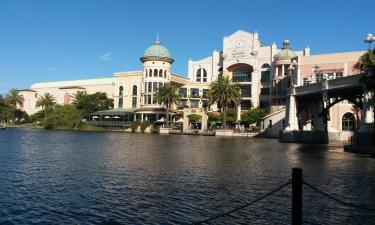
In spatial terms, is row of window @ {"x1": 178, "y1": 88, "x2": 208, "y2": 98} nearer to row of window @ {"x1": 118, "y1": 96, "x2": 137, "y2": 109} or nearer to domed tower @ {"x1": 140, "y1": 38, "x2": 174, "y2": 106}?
domed tower @ {"x1": 140, "y1": 38, "x2": 174, "y2": 106}

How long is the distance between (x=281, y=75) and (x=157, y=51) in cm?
3816

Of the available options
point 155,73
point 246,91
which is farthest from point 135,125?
point 246,91

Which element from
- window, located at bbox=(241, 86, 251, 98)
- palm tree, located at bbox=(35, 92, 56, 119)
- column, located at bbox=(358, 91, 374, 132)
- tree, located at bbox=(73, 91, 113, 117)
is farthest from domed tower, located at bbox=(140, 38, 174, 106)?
column, located at bbox=(358, 91, 374, 132)

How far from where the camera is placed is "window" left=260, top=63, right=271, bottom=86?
112250 mm

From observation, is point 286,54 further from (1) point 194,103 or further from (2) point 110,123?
(2) point 110,123

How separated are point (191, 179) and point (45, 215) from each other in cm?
1017

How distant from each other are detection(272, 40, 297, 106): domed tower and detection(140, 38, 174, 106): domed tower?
32607 mm

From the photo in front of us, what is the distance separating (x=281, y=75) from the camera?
102 m

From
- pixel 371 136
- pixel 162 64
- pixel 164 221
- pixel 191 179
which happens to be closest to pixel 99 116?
pixel 162 64

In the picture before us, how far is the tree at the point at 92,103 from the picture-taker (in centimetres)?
13050

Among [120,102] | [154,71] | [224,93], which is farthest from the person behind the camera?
[120,102]

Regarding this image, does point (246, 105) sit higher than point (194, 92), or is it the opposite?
point (194, 92)

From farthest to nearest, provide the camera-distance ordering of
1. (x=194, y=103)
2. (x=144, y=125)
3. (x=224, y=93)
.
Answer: (x=194, y=103)
(x=144, y=125)
(x=224, y=93)

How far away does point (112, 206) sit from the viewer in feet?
55.3
